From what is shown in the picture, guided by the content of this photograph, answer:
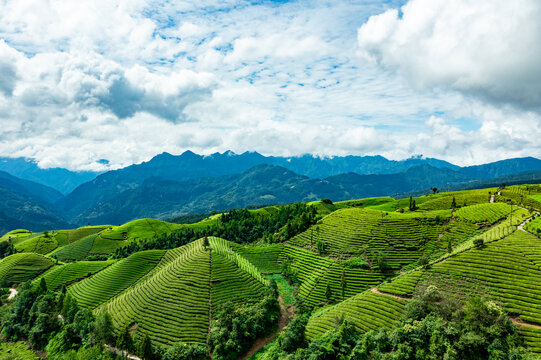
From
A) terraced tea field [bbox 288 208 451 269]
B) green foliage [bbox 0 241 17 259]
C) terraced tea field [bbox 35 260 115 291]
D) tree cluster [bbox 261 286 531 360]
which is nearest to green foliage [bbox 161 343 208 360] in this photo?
tree cluster [bbox 261 286 531 360]

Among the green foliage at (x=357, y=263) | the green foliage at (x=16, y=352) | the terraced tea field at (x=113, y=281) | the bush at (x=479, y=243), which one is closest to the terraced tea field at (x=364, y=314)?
the green foliage at (x=357, y=263)

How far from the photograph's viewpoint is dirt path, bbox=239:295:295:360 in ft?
232

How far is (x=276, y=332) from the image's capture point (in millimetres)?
76062

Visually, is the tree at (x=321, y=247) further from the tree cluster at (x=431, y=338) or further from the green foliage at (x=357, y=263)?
the tree cluster at (x=431, y=338)

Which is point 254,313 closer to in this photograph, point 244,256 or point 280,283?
point 280,283

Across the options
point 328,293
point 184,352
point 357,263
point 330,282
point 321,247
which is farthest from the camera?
point 321,247

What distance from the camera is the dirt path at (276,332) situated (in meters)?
70.6

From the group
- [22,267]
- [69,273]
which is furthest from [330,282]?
[22,267]

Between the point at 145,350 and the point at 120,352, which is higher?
the point at 145,350

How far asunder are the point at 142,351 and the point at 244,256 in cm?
5469

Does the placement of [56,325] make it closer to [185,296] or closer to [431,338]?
[185,296]

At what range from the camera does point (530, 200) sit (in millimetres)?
115312

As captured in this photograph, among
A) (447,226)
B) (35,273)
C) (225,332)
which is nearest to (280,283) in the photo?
(225,332)

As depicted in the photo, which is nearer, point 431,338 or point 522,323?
point 431,338
